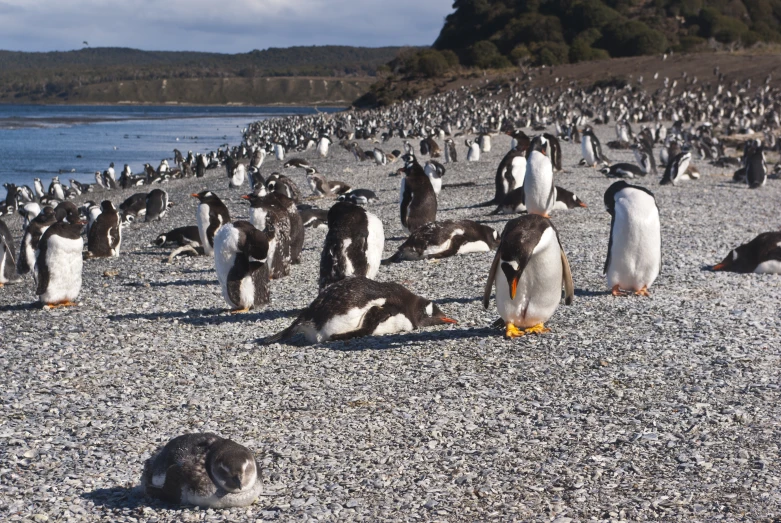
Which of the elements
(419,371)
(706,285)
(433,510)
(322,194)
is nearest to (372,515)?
(433,510)

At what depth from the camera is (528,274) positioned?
21.1 ft

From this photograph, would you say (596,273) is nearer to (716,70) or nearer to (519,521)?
(519,521)

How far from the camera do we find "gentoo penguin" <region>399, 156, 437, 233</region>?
1186 centimetres

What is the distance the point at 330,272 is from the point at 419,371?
96.0 inches

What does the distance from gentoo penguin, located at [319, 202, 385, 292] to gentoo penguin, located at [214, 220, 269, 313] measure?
2.01 ft

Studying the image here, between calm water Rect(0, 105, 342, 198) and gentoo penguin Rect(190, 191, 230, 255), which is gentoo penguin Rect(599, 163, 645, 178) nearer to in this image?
gentoo penguin Rect(190, 191, 230, 255)

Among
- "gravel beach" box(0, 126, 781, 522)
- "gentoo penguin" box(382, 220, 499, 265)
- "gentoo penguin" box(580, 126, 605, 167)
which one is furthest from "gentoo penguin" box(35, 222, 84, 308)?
"gentoo penguin" box(580, 126, 605, 167)

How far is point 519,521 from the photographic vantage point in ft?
12.3

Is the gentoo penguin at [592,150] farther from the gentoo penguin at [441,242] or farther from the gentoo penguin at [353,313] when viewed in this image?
the gentoo penguin at [353,313]

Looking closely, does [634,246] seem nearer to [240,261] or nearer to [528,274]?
[528,274]

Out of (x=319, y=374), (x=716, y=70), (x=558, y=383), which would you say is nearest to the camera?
(x=558, y=383)

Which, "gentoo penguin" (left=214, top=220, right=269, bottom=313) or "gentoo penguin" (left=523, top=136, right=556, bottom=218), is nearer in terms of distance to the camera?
"gentoo penguin" (left=214, top=220, right=269, bottom=313)

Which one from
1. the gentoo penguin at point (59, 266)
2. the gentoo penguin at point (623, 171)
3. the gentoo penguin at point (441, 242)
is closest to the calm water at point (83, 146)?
→ the gentoo penguin at point (623, 171)

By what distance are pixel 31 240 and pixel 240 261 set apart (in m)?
4.73
